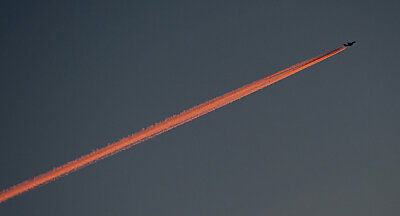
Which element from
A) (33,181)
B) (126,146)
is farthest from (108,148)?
(33,181)

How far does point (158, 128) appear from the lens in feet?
61.4

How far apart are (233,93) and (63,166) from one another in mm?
8067

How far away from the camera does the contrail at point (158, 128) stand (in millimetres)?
18656

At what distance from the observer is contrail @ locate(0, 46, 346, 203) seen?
18.7 meters

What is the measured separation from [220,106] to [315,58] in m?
4.60

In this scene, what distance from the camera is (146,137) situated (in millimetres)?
18891

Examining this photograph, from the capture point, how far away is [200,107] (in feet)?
61.6

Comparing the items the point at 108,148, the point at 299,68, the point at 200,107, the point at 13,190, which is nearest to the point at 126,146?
the point at 108,148

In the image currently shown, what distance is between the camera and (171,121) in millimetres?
18703

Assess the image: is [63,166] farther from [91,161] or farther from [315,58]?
[315,58]

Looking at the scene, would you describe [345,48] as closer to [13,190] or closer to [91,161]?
[91,161]

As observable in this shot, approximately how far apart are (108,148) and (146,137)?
171cm

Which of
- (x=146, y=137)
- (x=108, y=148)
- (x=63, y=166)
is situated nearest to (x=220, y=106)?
(x=146, y=137)

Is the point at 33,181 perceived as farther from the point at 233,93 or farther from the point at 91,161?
the point at 233,93
